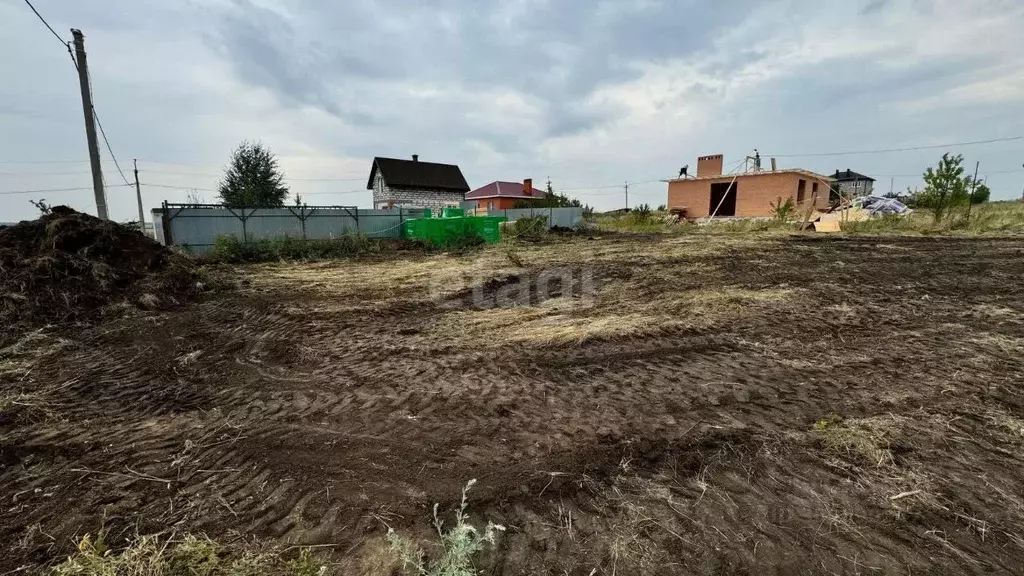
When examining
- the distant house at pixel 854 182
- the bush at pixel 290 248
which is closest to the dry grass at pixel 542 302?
the bush at pixel 290 248

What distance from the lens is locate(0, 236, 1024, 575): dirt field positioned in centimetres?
210

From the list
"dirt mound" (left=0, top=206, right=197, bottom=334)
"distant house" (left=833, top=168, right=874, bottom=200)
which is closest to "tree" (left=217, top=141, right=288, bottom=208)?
"dirt mound" (left=0, top=206, right=197, bottom=334)

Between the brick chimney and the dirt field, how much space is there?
89.7ft

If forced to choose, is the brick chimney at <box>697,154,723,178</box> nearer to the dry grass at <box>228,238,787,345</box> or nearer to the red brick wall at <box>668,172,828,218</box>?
the red brick wall at <box>668,172,828,218</box>

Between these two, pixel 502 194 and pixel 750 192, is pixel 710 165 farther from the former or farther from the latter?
pixel 502 194

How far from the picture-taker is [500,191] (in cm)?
4475

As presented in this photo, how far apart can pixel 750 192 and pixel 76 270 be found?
109 feet

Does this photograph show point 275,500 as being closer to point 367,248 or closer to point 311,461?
point 311,461

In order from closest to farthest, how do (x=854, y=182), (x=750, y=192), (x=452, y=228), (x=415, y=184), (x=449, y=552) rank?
1. (x=449, y=552)
2. (x=452, y=228)
3. (x=750, y=192)
4. (x=415, y=184)
5. (x=854, y=182)

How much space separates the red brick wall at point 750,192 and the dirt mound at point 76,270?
30957 millimetres

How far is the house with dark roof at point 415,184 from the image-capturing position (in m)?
39.3

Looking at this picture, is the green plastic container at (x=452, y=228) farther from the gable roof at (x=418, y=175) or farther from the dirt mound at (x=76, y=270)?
the gable roof at (x=418, y=175)

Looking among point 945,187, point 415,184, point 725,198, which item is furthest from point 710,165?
point 415,184

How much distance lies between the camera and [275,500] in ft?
7.93
